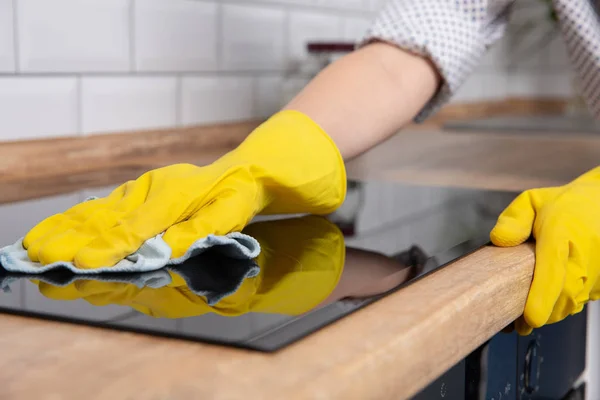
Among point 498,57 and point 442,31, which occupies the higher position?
point 442,31

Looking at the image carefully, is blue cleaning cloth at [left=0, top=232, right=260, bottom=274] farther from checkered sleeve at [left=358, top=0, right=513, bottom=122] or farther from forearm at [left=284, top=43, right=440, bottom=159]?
checkered sleeve at [left=358, top=0, right=513, bottom=122]

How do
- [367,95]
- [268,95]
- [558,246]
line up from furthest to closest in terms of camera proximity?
[268,95]
[367,95]
[558,246]

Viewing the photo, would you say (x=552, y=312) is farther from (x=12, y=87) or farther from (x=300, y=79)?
(x=300, y=79)

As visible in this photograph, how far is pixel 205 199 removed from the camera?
0.57 meters

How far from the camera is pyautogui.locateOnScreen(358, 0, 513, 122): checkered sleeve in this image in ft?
3.07

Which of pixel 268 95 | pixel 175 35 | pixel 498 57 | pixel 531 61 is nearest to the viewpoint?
pixel 175 35

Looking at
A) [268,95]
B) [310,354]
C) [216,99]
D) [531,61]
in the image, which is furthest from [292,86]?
[531,61]

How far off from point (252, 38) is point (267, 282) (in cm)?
93

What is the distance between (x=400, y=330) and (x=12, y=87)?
70cm

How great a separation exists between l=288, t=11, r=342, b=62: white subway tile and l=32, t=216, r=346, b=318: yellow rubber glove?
0.93m

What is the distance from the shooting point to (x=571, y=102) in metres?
2.41

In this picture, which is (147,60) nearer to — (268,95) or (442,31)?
(268,95)

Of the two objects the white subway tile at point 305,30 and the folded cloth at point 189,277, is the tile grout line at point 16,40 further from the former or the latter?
the white subway tile at point 305,30

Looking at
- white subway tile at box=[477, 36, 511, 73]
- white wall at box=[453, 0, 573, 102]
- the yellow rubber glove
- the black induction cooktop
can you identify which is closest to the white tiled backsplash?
the black induction cooktop
